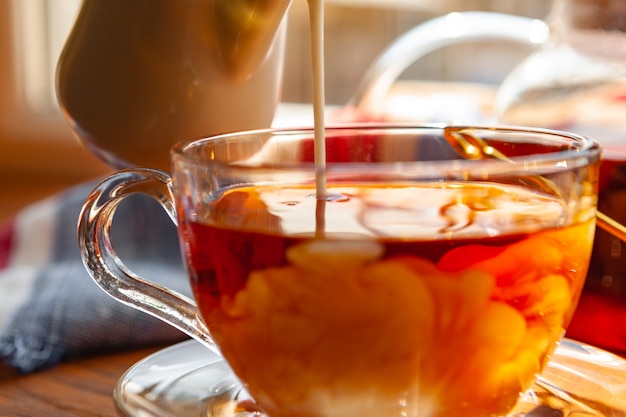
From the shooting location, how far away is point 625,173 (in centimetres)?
62

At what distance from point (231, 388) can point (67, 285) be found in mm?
258

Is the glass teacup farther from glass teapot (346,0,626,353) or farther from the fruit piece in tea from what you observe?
glass teapot (346,0,626,353)

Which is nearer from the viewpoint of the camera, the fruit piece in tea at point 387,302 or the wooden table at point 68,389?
the fruit piece in tea at point 387,302

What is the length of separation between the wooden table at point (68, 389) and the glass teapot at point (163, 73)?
142 millimetres

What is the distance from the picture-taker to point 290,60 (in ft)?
7.79

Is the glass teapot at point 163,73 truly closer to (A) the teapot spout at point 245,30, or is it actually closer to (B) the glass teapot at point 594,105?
(A) the teapot spout at point 245,30

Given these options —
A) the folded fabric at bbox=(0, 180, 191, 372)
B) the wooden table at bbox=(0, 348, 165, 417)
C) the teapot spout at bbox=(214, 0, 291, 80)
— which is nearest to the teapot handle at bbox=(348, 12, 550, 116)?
the folded fabric at bbox=(0, 180, 191, 372)

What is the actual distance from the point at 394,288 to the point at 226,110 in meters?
0.27

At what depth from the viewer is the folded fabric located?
2.04 feet

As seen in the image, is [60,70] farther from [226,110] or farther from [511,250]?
[511,250]

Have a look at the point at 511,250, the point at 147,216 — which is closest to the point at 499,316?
the point at 511,250

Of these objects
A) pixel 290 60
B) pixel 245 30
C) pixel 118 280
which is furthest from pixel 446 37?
pixel 290 60

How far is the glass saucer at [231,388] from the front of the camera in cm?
47

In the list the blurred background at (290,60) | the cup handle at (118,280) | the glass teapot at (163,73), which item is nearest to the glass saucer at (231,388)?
the cup handle at (118,280)
